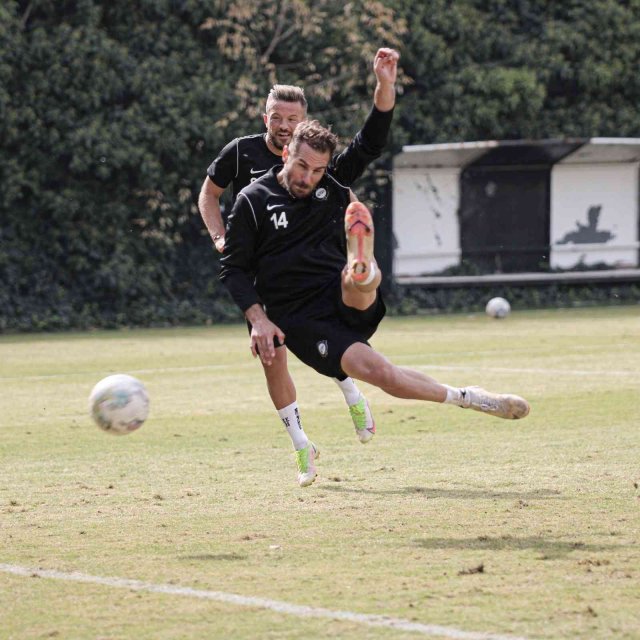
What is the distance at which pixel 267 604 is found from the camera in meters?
4.89

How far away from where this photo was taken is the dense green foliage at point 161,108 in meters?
24.0

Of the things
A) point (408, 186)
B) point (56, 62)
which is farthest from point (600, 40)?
point (56, 62)

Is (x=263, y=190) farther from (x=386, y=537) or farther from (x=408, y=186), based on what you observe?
(x=408, y=186)

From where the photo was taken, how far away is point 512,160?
27562mm

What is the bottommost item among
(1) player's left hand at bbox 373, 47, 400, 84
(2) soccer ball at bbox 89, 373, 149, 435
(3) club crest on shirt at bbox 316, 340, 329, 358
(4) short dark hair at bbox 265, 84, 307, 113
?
(2) soccer ball at bbox 89, 373, 149, 435

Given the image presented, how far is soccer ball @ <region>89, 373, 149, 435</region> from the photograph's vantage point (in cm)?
767

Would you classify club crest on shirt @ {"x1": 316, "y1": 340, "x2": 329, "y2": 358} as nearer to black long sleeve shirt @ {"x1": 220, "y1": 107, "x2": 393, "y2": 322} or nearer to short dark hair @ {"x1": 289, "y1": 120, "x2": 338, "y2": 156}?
black long sleeve shirt @ {"x1": 220, "y1": 107, "x2": 393, "y2": 322}

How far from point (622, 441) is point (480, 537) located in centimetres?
334

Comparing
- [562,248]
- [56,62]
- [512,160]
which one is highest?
[56,62]

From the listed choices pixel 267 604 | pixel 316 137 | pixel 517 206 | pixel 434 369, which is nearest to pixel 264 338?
pixel 316 137

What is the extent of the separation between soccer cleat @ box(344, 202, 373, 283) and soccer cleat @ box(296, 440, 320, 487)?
4.67 feet

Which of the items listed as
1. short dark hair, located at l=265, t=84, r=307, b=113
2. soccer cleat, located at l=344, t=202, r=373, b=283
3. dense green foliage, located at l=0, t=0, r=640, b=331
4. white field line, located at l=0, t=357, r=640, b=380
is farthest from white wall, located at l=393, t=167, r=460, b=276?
soccer cleat, located at l=344, t=202, r=373, b=283

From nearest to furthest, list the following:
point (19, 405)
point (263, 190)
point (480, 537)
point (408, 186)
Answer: point (480, 537)
point (263, 190)
point (19, 405)
point (408, 186)

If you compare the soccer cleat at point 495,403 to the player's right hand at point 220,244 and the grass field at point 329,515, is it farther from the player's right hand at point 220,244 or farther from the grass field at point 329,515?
the player's right hand at point 220,244
